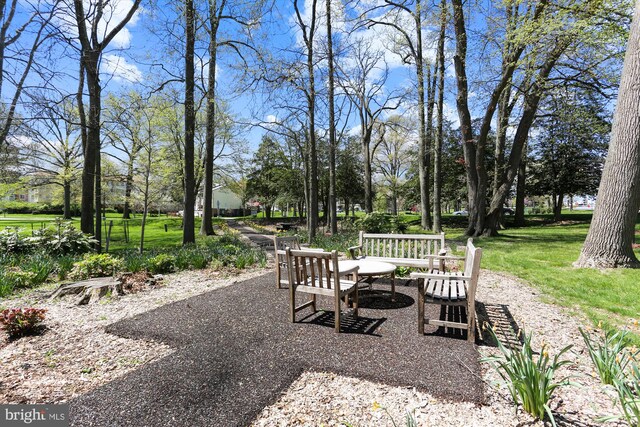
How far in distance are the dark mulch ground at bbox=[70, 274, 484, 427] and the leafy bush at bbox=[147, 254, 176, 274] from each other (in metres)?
2.85

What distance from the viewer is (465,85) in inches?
499

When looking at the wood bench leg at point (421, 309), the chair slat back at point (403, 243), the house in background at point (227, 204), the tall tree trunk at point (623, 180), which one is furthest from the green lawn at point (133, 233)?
the house in background at point (227, 204)

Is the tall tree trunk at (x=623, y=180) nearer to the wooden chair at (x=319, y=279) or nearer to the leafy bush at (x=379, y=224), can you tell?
the leafy bush at (x=379, y=224)

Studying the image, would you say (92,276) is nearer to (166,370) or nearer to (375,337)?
(166,370)

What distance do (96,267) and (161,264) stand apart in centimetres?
119

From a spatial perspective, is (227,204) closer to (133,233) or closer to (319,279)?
(133,233)

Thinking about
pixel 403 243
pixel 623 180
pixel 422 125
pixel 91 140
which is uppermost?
pixel 422 125

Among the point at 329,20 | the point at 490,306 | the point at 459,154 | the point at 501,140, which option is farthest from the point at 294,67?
the point at 459,154

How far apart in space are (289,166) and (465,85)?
20044 millimetres

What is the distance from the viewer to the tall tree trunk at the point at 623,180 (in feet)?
20.7

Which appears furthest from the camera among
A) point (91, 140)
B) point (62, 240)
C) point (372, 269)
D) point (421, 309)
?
point (91, 140)

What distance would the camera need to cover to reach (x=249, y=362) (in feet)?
9.52

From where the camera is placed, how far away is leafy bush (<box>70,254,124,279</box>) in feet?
20.6

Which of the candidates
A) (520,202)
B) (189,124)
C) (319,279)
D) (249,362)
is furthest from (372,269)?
(520,202)
